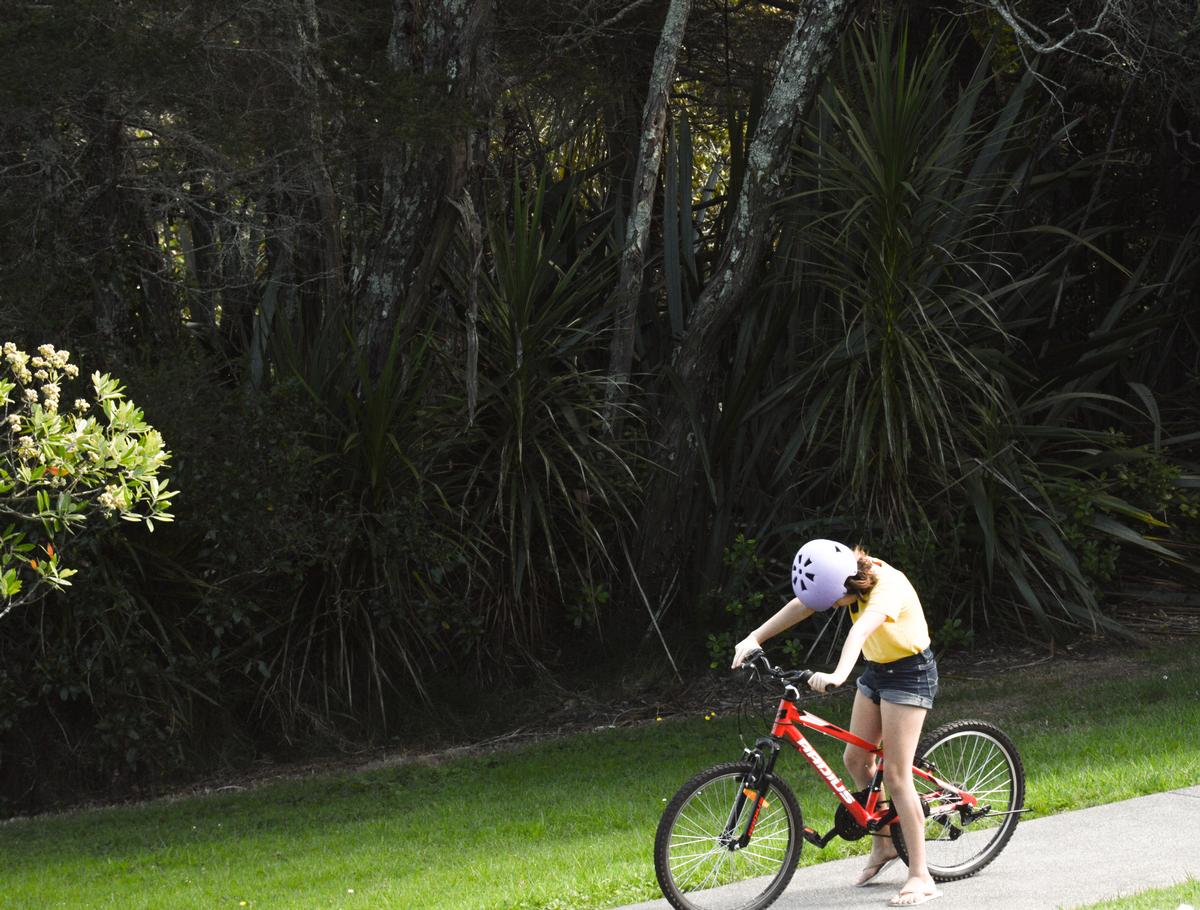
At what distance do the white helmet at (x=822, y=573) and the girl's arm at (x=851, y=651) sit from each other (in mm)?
125

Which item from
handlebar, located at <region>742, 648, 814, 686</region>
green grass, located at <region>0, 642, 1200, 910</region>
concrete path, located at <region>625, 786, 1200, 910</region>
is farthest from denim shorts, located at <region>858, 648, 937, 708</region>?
green grass, located at <region>0, 642, 1200, 910</region>

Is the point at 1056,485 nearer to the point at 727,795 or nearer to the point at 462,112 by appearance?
the point at 462,112

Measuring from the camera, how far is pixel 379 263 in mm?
11359

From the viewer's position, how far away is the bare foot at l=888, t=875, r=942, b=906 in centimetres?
550

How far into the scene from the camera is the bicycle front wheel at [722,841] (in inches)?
210

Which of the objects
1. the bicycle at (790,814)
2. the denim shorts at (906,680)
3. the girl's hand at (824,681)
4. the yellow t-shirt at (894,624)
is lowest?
the bicycle at (790,814)

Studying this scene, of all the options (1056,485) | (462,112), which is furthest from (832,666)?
(462,112)

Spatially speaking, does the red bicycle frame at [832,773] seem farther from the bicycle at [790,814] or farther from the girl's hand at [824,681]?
the girl's hand at [824,681]

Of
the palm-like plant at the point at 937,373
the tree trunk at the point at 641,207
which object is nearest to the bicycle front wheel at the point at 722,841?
the palm-like plant at the point at 937,373

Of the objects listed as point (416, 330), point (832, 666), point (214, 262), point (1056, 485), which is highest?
point (214, 262)

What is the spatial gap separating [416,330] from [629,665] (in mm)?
2966

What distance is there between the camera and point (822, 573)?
5.40m

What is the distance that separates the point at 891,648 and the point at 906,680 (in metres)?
0.13

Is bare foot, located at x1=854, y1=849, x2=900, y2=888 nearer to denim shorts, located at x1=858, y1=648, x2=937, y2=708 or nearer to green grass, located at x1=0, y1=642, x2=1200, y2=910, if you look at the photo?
green grass, located at x1=0, y1=642, x2=1200, y2=910
